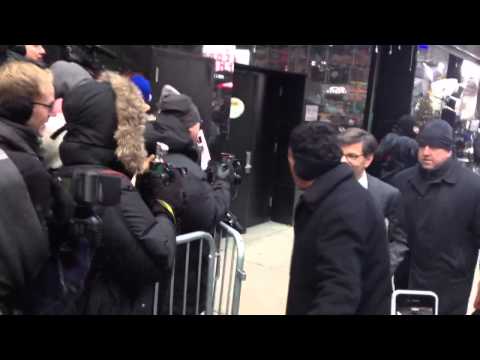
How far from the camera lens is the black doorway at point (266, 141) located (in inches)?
288

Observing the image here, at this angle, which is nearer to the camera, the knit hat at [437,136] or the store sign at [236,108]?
the knit hat at [437,136]

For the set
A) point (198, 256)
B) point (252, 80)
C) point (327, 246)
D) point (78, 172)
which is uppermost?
point (252, 80)

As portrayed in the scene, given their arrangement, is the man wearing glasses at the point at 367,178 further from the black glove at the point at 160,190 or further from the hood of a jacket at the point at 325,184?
the black glove at the point at 160,190

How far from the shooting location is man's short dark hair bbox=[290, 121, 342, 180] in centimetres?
221

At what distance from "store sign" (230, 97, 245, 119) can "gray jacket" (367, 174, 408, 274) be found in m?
3.83

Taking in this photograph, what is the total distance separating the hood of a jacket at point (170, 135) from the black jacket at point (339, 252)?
3.21ft

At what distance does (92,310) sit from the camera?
216 cm

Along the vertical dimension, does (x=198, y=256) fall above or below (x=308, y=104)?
below

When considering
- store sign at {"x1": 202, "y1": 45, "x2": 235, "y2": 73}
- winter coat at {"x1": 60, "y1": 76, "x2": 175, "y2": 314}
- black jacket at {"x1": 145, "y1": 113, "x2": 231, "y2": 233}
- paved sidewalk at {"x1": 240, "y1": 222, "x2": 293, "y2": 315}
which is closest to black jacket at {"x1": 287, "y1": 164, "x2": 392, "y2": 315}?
winter coat at {"x1": 60, "y1": 76, "x2": 175, "y2": 314}

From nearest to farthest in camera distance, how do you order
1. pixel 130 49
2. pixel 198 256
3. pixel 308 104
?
pixel 198 256
pixel 130 49
pixel 308 104

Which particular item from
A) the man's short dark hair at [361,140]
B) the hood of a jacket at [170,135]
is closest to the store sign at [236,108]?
the man's short dark hair at [361,140]
